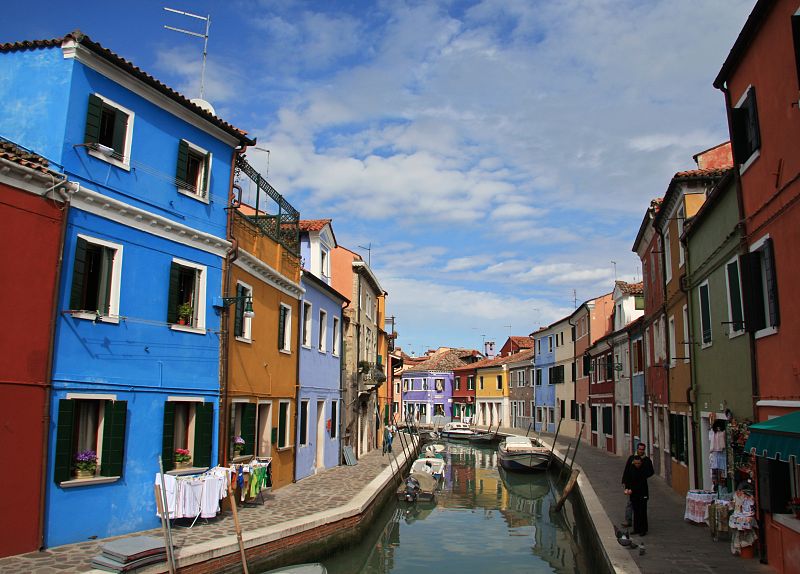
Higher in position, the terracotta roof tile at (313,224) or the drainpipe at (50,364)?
the terracotta roof tile at (313,224)

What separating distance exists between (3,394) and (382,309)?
28400 mm

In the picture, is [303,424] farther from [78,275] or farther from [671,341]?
[671,341]

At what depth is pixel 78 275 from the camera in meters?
10.6

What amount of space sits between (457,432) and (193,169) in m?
40.5

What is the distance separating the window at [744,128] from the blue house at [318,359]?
12.8 metres

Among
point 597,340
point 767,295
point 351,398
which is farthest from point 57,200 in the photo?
point 597,340

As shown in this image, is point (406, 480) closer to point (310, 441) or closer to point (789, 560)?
point (310, 441)

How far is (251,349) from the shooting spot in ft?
51.5

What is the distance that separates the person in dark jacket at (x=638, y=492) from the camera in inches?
484

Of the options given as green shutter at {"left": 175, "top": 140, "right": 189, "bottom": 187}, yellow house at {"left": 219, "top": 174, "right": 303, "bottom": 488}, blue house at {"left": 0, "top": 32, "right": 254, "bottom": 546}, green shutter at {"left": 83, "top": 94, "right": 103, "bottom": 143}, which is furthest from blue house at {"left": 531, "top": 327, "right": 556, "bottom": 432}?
green shutter at {"left": 83, "top": 94, "right": 103, "bottom": 143}

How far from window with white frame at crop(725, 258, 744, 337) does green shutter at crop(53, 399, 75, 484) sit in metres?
11.3

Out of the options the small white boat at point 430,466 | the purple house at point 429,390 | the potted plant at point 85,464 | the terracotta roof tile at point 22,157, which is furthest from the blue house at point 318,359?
the purple house at point 429,390

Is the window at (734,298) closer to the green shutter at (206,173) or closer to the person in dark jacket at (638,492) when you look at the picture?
the person in dark jacket at (638,492)

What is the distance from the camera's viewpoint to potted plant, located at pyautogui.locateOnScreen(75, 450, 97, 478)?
10.6 meters
